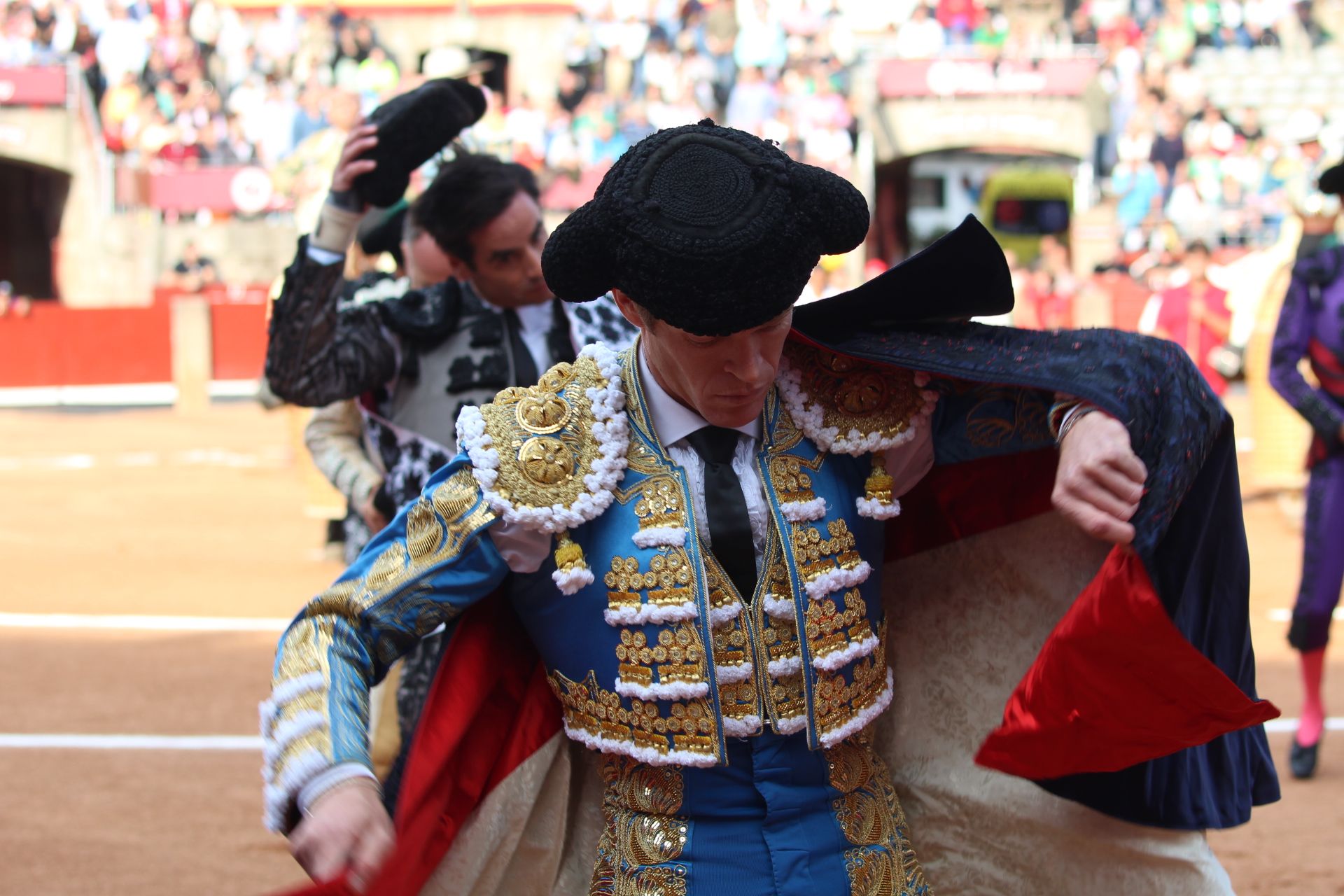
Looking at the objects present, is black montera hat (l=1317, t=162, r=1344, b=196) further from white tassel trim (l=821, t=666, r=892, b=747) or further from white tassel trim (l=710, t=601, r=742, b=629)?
white tassel trim (l=710, t=601, r=742, b=629)

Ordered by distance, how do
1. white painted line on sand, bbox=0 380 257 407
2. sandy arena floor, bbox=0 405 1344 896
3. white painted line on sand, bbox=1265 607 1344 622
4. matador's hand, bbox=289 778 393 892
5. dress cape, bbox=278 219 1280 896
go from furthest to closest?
white painted line on sand, bbox=0 380 257 407 → white painted line on sand, bbox=1265 607 1344 622 → sandy arena floor, bbox=0 405 1344 896 → dress cape, bbox=278 219 1280 896 → matador's hand, bbox=289 778 393 892

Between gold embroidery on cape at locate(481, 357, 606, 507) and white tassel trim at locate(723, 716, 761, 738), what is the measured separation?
30cm

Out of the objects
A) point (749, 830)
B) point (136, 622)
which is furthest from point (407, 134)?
point (136, 622)

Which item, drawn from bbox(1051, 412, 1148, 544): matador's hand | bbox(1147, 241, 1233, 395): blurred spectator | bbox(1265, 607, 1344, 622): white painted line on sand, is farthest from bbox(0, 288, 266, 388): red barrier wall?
bbox(1051, 412, 1148, 544): matador's hand

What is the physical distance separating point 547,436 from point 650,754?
1.21 feet

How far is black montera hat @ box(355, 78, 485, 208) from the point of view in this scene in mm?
2848

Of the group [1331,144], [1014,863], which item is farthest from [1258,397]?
[1014,863]

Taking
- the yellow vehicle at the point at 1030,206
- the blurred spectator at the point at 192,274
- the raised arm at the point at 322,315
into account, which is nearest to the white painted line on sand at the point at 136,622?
the raised arm at the point at 322,315

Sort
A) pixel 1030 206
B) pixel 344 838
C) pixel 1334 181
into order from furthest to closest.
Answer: pixel 1030 206 → pixel 1334 181 → pixel 344 838

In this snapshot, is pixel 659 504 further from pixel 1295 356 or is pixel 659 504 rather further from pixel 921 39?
pixel 921 39

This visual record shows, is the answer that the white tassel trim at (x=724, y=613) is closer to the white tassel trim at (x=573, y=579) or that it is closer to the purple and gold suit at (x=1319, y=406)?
the white tassel trim at (x=573, y=579)

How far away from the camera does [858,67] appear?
19.4m

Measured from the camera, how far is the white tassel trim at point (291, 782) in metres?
1.51

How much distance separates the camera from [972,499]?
6.49 feet
